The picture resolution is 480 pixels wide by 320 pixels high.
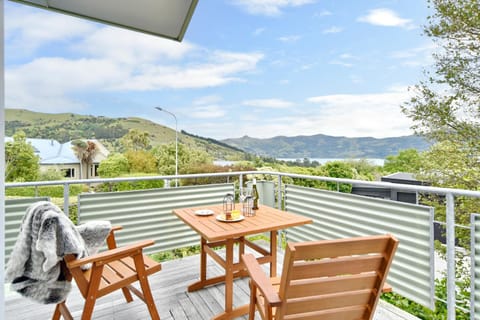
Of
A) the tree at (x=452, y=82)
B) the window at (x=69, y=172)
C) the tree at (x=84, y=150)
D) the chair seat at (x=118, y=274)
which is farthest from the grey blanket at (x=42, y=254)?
the window at (x=69, y=172)

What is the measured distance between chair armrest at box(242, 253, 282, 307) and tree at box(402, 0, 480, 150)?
297 inches

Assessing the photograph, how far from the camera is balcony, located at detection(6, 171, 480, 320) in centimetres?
209

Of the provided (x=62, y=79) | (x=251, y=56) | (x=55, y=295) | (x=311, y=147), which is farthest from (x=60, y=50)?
(x=55, y=295)

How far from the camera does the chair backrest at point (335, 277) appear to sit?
1236 mm

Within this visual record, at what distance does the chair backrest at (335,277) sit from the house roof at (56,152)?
66.3 ft

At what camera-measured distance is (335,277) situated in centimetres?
132

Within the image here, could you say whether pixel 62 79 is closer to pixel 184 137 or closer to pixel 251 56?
pixel 184 137

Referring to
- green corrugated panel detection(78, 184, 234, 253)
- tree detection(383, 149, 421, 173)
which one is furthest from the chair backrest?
tree detection(383, 149, 421, 173)

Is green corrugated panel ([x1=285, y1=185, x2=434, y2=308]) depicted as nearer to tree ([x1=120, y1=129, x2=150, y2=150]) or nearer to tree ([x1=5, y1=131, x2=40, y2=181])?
tree ([x1=120, y1=129, x2=150, y2=150])

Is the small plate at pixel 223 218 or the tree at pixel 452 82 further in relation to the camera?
the tree at pixel 452 82

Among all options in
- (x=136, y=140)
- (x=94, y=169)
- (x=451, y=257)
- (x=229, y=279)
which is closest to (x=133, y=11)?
(x=229, y=279)

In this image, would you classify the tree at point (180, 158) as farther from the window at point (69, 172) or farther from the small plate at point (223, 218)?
the small plate at point (223, 218)

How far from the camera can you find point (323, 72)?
59.3ft

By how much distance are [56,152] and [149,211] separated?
1883cm
